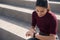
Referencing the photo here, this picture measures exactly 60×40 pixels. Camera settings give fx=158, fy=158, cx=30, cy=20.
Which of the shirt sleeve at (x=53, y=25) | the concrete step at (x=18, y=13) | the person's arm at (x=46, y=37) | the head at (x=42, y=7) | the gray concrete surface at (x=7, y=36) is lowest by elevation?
the gray concrete surface at (x=7, y=36)

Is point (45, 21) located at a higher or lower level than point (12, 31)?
higher

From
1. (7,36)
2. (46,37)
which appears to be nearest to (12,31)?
(7,36)

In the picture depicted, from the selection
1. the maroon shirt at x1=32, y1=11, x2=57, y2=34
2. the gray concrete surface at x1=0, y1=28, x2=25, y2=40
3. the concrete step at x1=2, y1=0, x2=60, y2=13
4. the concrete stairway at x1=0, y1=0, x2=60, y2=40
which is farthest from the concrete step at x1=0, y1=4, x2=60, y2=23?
the maroon shirt at x1=32, y1=11, x2=57, y2=34

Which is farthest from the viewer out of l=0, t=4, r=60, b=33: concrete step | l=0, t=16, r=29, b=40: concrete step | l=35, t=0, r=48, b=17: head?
l=0, t=4, r=60, b=33: concrete step

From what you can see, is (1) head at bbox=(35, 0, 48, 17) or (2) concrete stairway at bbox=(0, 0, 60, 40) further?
(2) concrete stairway at bbox=(0, 0, 60, 40)

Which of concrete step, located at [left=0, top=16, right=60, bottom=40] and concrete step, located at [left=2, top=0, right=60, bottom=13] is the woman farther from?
concrete step, located at [left=2, top=0, right=60, bottom=13]

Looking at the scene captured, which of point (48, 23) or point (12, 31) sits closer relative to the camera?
point (48, 23)

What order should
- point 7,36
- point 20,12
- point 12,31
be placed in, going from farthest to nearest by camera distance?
point 20,12
point 7,36
point 12,31

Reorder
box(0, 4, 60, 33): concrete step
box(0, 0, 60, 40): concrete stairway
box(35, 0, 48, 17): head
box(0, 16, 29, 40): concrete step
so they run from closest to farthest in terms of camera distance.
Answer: box(35, 0, 48, 17): head
box(0, 16, 29, 40): concrete step
box(0, 0, 60, 40): concrete stairway
box(0, 4, 60, 33): concrete step

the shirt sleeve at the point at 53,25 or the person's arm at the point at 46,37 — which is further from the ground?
the shirt sleeve at the point at 53,25

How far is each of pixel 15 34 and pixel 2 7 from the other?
1649 mm

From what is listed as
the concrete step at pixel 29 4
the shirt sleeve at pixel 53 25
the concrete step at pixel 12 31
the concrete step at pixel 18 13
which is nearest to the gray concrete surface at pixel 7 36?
the concrete step at pixel 12 31

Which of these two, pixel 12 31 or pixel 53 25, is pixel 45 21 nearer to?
pixel 53 25

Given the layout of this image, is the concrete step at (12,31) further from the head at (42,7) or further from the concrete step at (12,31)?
the head at (42,7)
